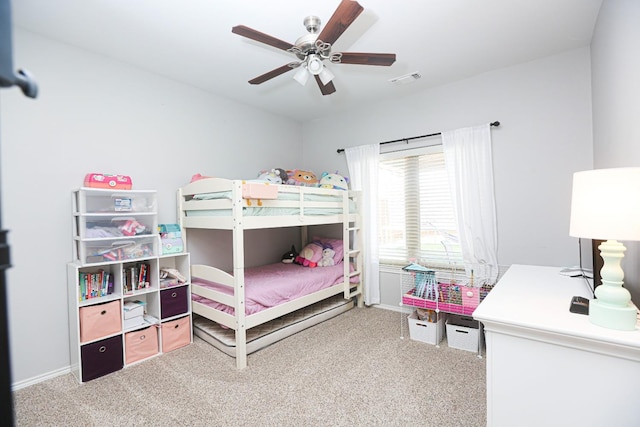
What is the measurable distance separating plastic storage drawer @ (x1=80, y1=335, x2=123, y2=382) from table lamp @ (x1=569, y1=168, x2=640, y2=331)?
2880 millimetres

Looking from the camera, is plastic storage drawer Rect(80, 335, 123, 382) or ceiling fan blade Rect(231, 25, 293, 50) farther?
plastic storage drawer Rect(80, 335, 123, 382)

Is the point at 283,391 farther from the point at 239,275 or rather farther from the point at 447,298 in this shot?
the point at 447,298

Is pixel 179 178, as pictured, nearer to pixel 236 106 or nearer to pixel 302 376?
pixel 236 106

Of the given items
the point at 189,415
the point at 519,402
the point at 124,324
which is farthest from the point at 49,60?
the point at 519,402

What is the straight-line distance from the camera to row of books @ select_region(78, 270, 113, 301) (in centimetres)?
226

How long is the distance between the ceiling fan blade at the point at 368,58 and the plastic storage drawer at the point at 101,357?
8.56ft

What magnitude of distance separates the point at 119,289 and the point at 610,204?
298 centimetres

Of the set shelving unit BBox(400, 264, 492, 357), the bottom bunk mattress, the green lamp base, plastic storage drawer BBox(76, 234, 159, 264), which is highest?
plastic storage drawer BBox(76, 234, 159, 264)

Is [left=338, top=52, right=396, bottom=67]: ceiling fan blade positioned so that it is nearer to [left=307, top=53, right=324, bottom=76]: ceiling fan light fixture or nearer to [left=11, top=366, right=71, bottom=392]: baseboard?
[left=307, top=53, right=324, bottom=76]: ceiling fan light fixture

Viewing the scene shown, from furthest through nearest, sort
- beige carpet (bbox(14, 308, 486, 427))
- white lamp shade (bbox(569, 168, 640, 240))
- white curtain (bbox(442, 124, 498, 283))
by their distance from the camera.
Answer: white curtain (bbox(442, 124, 498, 283)), beige carpet (bbox(14, 308, 486, 427)), white lamp shade (bbox(569, 168, 640, 240))

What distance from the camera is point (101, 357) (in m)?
2.22

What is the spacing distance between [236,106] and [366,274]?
8.31ft

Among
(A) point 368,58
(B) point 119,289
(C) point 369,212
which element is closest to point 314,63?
(A) point 368,58

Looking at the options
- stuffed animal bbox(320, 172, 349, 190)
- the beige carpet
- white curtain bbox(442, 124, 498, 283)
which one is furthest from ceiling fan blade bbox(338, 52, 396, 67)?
the beige carpet
